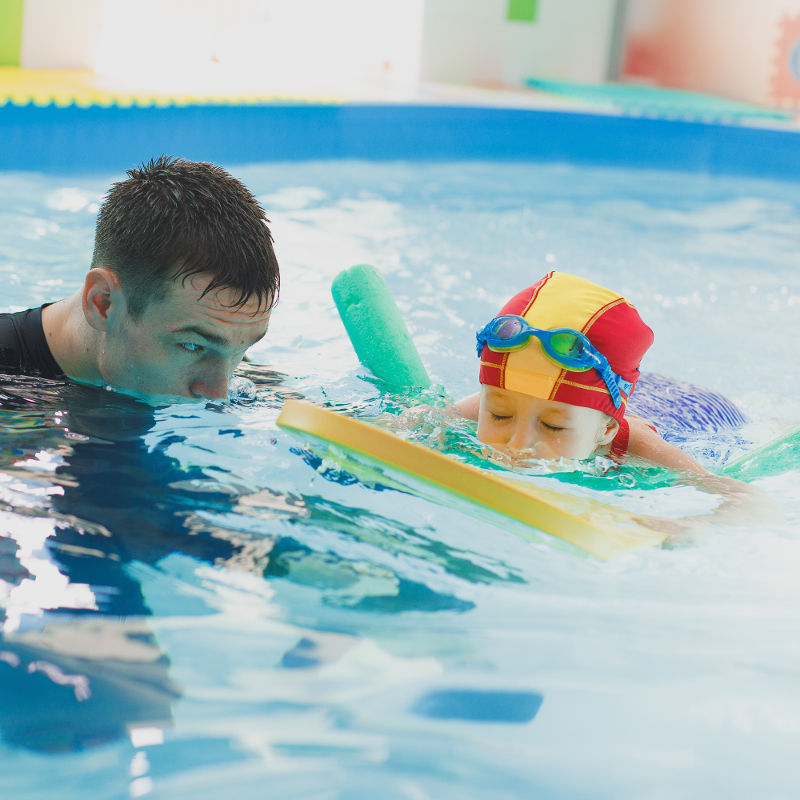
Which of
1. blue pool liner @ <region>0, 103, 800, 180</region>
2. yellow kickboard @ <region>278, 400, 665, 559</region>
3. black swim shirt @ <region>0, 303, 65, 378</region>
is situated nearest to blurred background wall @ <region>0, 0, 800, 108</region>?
blue pool liner @ <region>0, 103, 800, 180</region>

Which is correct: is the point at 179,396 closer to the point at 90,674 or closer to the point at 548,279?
the point at 90,674

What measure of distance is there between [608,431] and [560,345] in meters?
0.35

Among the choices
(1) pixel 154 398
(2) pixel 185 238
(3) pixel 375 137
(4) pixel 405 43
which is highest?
(4) pixel 405 43

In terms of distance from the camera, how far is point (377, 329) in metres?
3.34

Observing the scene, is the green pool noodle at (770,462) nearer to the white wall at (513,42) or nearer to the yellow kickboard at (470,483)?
the yellow kickboard at (470,483)

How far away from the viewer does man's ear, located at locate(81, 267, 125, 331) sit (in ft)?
8.56

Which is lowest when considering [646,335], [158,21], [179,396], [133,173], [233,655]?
[233,655]

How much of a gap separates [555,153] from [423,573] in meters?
8.92

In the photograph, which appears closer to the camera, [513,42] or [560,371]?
[560,371]

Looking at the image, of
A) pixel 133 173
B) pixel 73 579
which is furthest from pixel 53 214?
pixel 73 579

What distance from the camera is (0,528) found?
2.10m

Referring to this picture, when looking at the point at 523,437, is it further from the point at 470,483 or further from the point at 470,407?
the point at 470,483

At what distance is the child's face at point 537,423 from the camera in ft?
9.70

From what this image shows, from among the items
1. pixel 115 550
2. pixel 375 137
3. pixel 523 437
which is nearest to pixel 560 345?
pixel 523 437
